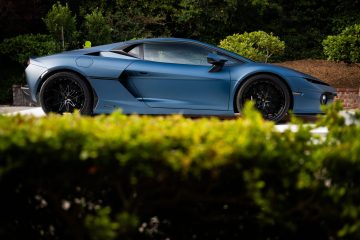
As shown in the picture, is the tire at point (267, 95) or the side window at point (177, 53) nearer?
the tire at point (267, 95)

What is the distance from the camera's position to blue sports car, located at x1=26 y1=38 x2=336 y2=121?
876 centimetres

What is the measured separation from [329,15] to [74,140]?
20151 millimetres

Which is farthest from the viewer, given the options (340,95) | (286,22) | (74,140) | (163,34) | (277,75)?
(286,22)

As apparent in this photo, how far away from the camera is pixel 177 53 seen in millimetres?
9070

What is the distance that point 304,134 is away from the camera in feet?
10.5

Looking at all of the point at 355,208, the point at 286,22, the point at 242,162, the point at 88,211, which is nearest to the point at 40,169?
the point at 88,211

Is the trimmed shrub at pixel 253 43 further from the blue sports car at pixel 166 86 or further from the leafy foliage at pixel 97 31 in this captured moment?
the blue sports car at pixel 166 86

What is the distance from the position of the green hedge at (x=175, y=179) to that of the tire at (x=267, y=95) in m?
5.37

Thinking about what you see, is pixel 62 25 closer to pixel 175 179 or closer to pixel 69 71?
pixel 69 71

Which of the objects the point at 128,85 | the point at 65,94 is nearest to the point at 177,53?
the point at 128,85

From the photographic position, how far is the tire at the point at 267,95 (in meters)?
8.79

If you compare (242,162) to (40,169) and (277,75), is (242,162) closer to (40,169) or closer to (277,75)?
(40,169)

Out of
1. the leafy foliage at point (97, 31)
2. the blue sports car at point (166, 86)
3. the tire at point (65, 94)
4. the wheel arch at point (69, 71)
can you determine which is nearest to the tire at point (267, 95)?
the blue sports car at point (166, 86)

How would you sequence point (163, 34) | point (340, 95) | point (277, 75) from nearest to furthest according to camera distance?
point (277, 75), point (340, 95), point (163, 34)
